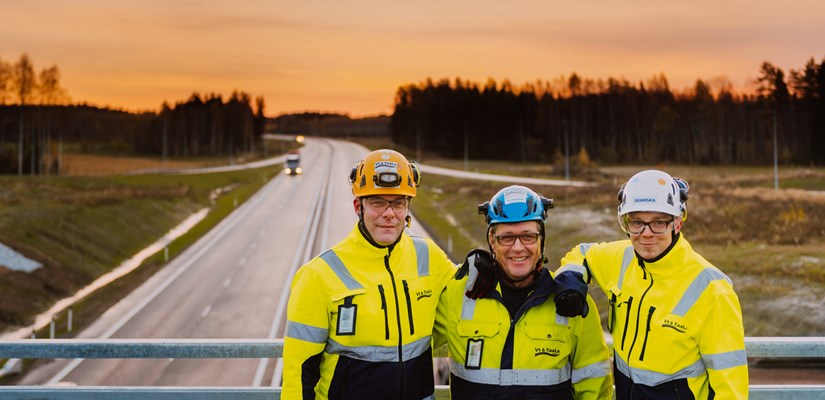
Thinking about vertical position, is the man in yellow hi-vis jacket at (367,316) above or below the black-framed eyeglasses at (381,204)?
below

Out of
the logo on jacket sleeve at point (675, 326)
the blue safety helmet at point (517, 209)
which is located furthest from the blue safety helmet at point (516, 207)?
the logo on jacket sleeve at point (675, 326)

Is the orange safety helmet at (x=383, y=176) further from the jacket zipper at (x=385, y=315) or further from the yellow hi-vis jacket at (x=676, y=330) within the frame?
the yellow hi-vis jacket at (x=676, y=330)

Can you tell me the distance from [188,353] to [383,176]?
194 centimetres

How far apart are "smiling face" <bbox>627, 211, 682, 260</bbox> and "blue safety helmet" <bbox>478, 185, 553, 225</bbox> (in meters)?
0.65

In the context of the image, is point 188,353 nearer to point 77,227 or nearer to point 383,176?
point 383,176

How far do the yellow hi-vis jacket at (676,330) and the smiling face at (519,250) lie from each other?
346mm

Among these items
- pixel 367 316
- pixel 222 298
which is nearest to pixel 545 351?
pixel 367 316

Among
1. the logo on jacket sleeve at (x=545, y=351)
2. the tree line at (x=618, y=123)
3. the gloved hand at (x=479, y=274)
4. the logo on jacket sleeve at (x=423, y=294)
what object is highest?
the tree line at (x=618, y=123)

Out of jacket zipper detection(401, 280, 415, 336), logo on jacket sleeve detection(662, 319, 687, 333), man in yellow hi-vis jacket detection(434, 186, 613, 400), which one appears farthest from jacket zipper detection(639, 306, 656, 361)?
jacket zipper detection(401, 280, 415, 336)

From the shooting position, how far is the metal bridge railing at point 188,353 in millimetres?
5164

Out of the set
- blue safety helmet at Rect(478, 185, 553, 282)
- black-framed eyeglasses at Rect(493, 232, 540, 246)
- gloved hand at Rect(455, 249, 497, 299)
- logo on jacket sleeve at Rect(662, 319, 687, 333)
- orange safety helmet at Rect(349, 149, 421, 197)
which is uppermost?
orange safety helmet at Rect(349, 149, 421, 197)

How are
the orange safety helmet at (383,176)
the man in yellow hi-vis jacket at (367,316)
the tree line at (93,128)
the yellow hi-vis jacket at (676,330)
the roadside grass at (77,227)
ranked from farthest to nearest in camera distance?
the tree line at (93,128) → the roadside grass at (77,227) → the orange safety helmet at (383,176) → the man in yellow hi-vis jacket at (367,316) → the yellow hi-vis jacket at (676,330)

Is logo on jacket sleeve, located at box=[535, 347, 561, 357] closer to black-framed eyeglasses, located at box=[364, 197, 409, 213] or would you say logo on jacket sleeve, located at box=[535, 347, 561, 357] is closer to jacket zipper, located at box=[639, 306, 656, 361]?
jacket zipper, located at box=[639, 306, 656, 361]

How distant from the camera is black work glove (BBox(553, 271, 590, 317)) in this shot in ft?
15.5
